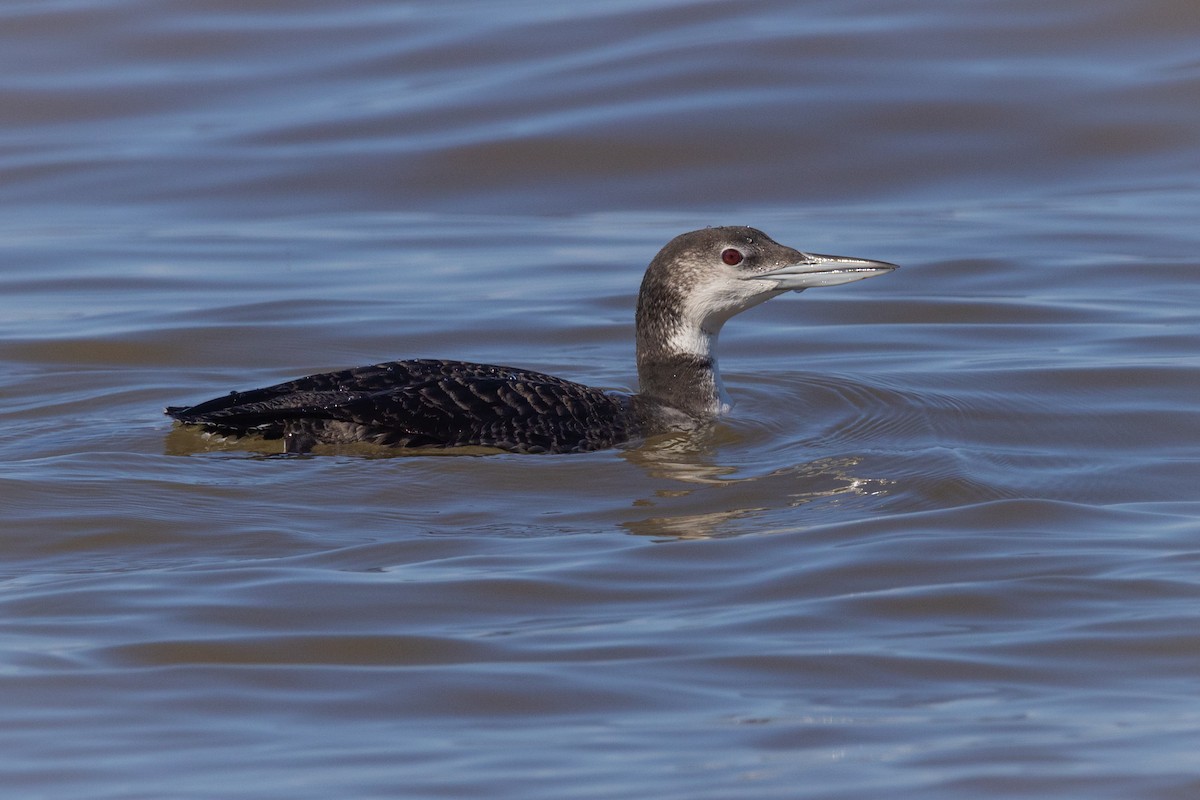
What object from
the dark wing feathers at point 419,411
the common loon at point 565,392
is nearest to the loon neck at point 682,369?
the common loon at point 565,392

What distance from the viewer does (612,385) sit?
951 centimetres

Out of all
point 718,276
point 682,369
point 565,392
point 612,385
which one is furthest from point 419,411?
point 612,385

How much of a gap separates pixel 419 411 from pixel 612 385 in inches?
80.7

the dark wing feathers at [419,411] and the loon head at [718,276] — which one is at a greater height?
the loon head at [718,276]

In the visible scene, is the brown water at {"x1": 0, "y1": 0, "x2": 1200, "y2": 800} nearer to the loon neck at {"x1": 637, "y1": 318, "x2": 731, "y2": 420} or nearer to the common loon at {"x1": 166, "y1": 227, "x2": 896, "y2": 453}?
the common loon at {"x1": 166, "y1": 227, "x2": 896, "y2": 453}

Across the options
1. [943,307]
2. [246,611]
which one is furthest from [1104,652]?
[943,307]

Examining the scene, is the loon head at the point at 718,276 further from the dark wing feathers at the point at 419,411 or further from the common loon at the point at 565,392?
the dark wing feathers at the point at 419,411

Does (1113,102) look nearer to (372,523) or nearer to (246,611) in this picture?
(372,523)

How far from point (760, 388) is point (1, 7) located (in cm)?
1307

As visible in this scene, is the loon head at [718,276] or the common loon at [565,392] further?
the loon head at [718,276]

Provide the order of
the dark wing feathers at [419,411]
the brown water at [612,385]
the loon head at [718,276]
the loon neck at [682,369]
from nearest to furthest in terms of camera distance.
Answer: the brown water at [612,385] → the dark wing feathers at [419,411] → the loon head at [718,276] → the loon neck at [682,369]

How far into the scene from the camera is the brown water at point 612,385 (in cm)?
478

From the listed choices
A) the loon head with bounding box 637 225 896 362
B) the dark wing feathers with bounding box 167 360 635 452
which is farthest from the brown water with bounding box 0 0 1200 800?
the loon head with bounding box 637 225 896 362

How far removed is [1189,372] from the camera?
8984 millimetres
